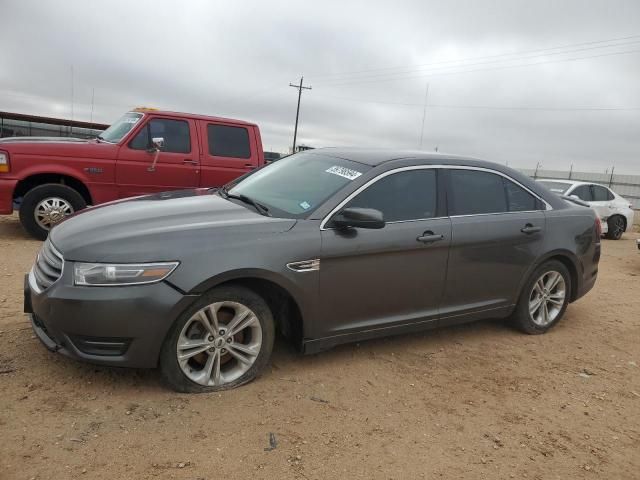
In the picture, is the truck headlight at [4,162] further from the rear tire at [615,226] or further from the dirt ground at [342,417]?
the rear tire at [615,226]

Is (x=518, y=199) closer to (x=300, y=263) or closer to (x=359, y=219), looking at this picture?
(x=359, y=219)

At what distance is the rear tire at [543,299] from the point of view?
475 centimetres

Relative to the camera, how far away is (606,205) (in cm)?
1348

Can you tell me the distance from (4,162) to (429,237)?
5.86 meters

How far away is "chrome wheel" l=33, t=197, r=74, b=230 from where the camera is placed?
7152 millimetres

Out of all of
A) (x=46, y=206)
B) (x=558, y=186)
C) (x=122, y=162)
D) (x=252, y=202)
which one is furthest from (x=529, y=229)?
(x=558, y=186)

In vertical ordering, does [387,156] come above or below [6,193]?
above

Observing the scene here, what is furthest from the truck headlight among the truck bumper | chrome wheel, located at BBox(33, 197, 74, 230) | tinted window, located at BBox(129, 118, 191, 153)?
tinted window, located at BBox(129, 118, 191, 153)

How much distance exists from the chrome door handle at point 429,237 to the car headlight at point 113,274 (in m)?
1.93

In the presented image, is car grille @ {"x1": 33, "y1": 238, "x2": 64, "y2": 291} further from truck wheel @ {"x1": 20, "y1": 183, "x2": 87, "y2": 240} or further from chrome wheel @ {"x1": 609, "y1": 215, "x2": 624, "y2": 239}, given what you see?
chrome wheel @ {"x1": 609, "y1": 215, "x2": 624, "y2": 239}

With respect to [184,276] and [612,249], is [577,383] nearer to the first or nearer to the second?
[184,276]

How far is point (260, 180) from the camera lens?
4438mm

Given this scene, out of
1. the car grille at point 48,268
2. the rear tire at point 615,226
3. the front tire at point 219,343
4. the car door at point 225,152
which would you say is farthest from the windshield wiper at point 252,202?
the rear tire at point 615,226

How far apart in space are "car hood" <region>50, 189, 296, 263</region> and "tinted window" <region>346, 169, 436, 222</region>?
26.7 inches
